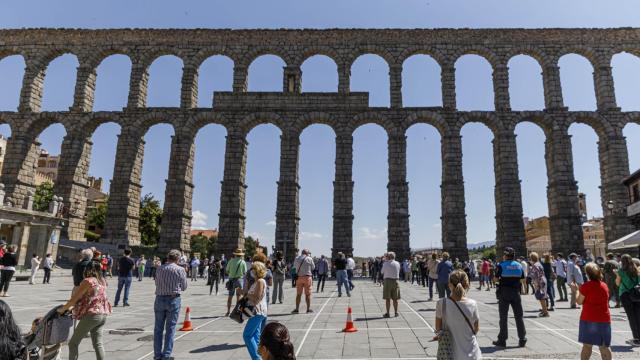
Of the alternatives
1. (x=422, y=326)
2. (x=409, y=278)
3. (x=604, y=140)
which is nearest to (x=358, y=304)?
(x=422, y=326)

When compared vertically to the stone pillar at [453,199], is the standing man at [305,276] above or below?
below

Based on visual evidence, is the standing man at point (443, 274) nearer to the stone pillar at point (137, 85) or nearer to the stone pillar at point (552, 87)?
the stone pillar at point (552, 87)

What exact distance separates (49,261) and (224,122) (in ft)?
56.9

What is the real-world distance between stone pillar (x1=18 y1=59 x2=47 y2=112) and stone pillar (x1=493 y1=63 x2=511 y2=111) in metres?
41.2

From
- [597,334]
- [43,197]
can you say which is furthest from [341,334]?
[43,197]

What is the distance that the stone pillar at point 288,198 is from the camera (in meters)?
32.8

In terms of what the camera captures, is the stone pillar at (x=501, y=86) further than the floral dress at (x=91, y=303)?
Yes

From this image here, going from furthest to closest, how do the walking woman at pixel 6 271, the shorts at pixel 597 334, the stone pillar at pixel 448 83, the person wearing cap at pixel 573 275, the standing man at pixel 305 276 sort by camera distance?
the stone pillar at pixel 448 83
the walking woman at pixel 6 271
the person wearing cap at pixel 573 275
the standing man at pixel 305 276
the shorts at pixel 597 334

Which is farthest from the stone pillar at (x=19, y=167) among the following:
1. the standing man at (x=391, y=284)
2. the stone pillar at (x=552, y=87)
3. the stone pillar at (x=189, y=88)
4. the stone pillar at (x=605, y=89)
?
the stone pillar at (x=605, y=89)

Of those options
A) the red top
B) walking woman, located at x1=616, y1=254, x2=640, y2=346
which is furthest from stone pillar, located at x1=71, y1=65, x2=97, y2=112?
the red top

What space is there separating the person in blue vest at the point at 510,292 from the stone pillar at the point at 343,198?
23.8 m

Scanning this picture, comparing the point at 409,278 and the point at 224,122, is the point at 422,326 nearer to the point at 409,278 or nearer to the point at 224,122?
the point at 409,278

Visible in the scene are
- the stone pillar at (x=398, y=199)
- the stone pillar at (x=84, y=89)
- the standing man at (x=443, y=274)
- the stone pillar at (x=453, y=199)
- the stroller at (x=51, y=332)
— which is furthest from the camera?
the stone pillar at (x=84, y=89)

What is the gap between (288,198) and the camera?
33.9 metres
